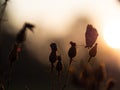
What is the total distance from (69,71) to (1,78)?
1.27 ft

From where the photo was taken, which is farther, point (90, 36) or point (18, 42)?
point (90, 36)

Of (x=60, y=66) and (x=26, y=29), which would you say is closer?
(x=26, y=29)

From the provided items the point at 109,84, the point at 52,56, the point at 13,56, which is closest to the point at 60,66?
the point at 52,56

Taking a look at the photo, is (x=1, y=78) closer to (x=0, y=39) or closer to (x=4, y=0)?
(x=0, y=39)

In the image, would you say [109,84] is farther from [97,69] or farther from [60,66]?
[60,66]

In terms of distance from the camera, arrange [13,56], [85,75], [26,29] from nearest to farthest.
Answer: [85,75] < [26,29] < [13,56]

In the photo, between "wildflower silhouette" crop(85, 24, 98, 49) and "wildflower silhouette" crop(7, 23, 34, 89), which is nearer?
"wildflower silhouette" crop(7, 23, 34, 89)

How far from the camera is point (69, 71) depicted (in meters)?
3.12

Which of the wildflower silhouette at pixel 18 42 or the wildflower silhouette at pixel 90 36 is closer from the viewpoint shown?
the wildflower silhouette at pixel 18 42

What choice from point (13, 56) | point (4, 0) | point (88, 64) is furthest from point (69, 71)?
point (4, 0)

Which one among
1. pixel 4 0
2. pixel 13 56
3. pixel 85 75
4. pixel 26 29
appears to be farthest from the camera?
pixel 4 0

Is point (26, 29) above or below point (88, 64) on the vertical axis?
above

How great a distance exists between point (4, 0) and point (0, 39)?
330 millimetres

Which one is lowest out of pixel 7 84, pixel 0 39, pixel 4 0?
pixel 7 84
